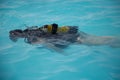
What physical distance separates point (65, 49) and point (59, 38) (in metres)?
0.14

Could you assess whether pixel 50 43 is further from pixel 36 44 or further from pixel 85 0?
pixel 85 0

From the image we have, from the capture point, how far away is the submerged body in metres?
2.61

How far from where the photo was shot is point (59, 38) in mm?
2646

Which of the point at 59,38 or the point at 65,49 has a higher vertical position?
the point at 59,38

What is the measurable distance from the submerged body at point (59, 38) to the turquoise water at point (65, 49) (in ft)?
0.21

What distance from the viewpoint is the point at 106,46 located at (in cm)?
262

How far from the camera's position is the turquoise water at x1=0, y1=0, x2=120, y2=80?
2.36 m

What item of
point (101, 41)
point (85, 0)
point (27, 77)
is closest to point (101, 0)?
point (85, 0)

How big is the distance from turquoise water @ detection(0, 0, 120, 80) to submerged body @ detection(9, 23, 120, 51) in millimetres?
64

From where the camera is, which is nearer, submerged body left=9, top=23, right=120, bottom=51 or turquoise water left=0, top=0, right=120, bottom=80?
turquoise water left=0, top=0, right=120, bottom=80

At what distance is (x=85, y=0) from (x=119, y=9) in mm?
556

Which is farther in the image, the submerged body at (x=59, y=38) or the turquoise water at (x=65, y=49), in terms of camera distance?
the submerged body at (x=59, y=38)

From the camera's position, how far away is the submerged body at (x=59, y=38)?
261cm

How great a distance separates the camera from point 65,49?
260 centimetres
